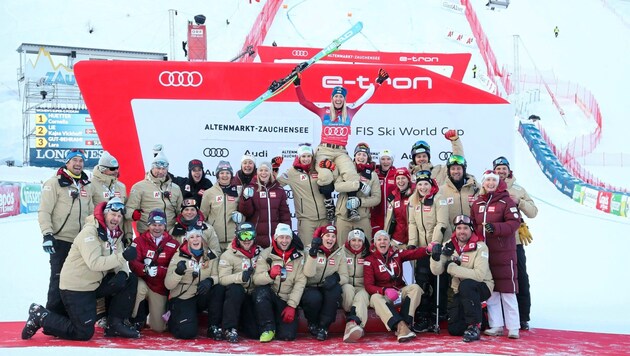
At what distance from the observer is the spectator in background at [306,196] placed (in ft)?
23.5

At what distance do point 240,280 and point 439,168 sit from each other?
258cm

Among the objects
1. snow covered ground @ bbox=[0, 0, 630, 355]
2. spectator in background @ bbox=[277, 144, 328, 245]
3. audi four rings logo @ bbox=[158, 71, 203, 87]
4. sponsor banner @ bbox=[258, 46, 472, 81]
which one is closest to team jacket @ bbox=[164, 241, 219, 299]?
spectator in background @ bbox=[277, 144, 328, 245]

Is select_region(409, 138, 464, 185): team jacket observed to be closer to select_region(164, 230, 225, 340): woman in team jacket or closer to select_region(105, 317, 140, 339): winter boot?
select_region(164, 230, 225, 340): woman in team jacket

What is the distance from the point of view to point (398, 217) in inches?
272

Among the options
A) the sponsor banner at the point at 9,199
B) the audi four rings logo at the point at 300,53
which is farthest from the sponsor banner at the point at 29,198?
the audi four rings logo at the point at 300,53

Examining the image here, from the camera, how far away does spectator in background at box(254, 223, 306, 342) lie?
6.15 meters

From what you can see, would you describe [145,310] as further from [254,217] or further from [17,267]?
[17,267]

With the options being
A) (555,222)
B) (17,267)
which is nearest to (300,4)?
(555,222)

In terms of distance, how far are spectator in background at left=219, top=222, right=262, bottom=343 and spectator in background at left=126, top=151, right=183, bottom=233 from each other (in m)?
0.82

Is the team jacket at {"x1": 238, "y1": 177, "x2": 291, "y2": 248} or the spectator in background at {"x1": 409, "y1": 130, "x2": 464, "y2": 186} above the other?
the spectator in background at {"x1": 409, "y1": 130, "x2": 464, "y2": 186}

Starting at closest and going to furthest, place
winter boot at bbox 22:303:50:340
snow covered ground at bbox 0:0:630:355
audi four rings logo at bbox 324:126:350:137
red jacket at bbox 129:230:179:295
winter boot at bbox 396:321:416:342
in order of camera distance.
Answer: winter boot at bbox 22:303:50:340 → winter boot at bbox 396:321:416:342 → red jacket at bbox 129:230:179:295 → audi four rings logo at bbox 324:126:350:137 → snow covered ground at bbox 0:0:630:355

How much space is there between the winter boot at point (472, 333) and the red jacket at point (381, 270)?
787mm

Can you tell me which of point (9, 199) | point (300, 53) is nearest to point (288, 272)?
point (300, 53)

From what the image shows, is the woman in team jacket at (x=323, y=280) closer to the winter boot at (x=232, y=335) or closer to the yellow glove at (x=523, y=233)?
the winter boot at (x=232, y=335)
